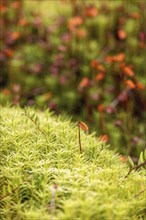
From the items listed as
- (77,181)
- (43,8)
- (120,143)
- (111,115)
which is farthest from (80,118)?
(77,181)

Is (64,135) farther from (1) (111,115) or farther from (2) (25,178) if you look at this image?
(1) (111,115)

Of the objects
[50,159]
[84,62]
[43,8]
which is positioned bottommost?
[50,159]

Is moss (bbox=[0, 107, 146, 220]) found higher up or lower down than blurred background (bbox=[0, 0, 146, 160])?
lower down

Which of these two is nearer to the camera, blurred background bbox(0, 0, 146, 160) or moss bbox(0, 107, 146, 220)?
moss bbox(0, 107, 146, 220)

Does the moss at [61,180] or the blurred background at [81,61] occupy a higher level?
the blurred background at [81,61]

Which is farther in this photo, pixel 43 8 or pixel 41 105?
pixel 43 8
